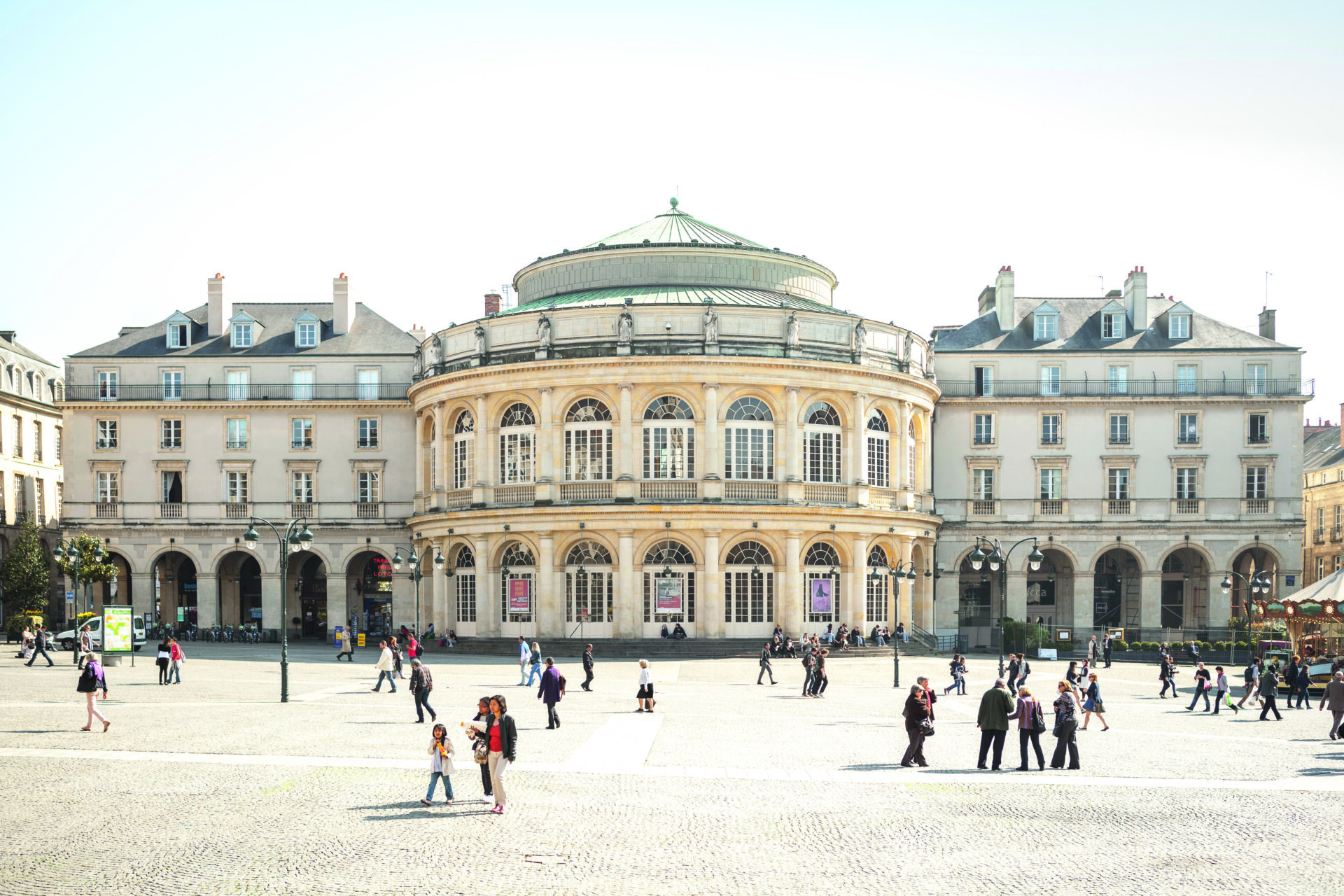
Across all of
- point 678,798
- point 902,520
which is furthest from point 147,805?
point 902,520

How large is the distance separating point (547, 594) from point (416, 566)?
618cm

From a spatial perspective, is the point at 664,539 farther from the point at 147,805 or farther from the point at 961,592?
the point at 147,805

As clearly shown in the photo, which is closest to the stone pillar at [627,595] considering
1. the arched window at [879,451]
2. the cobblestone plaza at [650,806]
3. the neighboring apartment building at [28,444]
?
the arched window at [879,451]

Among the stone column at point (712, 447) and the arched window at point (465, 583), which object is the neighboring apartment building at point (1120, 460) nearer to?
the stone column at point (712, 447)

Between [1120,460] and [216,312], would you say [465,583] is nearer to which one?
[216,312]

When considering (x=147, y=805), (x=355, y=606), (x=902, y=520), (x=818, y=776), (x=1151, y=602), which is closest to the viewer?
(x=147, y=805)

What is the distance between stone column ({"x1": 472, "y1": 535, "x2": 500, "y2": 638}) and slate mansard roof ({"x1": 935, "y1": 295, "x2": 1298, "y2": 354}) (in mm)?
28959

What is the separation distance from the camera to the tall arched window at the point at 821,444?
5903 cm

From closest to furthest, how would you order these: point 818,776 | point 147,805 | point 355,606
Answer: point 147,805 → point 818,776 → point 355,606

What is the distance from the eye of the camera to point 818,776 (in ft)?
74.7

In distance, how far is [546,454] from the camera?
191ft

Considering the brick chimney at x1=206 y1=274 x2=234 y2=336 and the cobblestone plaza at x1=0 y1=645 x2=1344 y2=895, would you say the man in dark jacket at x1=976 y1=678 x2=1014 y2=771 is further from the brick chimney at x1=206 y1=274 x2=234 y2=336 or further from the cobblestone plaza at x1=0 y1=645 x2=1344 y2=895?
the brick chimney at x1=206 y1=274 x2=234 y2=336

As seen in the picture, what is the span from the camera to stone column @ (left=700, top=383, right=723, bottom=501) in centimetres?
5662

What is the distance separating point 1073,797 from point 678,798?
6.59 m
